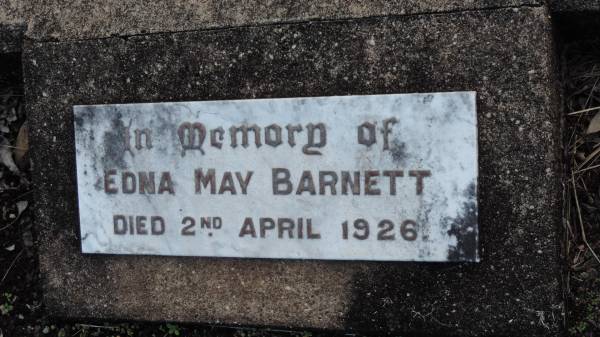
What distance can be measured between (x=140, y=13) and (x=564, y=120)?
65.0 inches

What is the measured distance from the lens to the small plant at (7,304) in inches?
86.0

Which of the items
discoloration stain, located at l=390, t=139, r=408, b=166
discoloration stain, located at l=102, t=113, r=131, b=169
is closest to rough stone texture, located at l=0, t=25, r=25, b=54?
discoloration stain, located at l=102, t=113, r=131, b=169

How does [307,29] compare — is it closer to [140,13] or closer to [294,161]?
[294,161]

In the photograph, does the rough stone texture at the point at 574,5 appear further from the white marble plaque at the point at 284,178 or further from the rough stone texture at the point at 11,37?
the rough stone texture at the point at 11,37

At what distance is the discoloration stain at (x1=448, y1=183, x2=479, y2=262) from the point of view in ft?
5.57

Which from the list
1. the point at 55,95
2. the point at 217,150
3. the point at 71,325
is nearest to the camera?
the point at 217,150

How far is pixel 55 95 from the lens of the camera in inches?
78.3

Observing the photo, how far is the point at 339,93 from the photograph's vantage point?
5.88 feet

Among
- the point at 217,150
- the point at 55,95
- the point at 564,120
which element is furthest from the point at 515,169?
the point at 55,95

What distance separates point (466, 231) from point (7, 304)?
6.26 feet

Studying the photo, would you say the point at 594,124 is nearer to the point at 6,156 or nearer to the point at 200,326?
the point at 200,326

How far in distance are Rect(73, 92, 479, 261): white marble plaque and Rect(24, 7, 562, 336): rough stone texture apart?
2.6 inches

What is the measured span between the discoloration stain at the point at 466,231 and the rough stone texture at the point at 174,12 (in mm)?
643

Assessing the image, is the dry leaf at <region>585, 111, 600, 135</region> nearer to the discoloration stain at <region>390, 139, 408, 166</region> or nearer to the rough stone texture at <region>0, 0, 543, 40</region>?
the rough stone texture at <region>0, 0, 543, 40</region>
